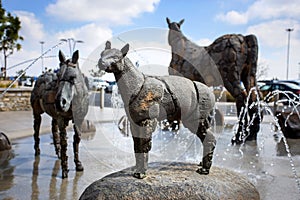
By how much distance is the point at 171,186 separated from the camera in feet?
9.09

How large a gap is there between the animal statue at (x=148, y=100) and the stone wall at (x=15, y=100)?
45.4ft

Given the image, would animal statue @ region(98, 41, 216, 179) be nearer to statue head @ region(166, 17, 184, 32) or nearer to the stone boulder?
statue head @ region(166, 17, 184, 32)

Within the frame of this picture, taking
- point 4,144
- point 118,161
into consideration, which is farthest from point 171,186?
point 4,144

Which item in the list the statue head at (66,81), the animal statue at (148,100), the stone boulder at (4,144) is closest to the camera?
the animal statue at (148,100)

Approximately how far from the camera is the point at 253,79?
278 inches

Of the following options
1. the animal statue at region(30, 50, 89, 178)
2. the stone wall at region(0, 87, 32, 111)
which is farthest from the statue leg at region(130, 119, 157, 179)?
the stone wall at region(0, 87, 32, 111)

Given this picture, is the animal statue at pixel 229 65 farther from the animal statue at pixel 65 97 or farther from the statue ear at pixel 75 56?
the statue ear at pixel 75 56

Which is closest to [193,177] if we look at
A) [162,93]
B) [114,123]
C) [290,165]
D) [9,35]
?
[162,93]

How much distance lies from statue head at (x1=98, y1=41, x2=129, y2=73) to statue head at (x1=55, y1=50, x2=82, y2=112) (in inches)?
66.3

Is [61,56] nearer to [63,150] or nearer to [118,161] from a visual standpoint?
[63,150]

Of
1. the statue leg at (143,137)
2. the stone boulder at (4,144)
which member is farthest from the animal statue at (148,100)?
the stone boulder at (4,144)

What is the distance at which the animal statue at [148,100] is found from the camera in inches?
103

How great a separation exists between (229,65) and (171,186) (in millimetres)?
4740

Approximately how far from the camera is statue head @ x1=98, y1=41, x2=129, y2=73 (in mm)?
2467
